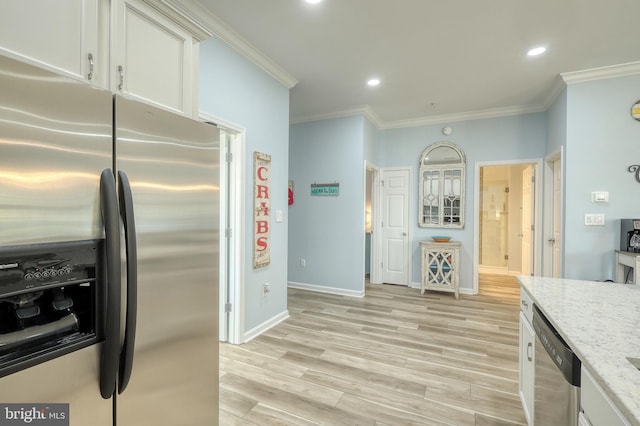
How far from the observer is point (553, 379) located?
1.23 m

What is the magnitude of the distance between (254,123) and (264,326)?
2150 millimetres

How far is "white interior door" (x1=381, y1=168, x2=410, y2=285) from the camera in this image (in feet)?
17.4

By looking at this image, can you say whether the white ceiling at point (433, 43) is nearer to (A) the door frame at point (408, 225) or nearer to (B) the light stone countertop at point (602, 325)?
(A) the door frame at point (408, 225)

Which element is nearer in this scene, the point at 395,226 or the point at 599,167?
the point at 599,167

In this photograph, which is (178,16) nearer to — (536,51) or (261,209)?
(261,209)

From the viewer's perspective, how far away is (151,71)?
4.63 feet

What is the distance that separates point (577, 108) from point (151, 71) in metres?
4.16

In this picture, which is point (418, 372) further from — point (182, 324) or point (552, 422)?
point (182, 324)

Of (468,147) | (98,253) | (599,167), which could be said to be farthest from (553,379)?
(468,147)

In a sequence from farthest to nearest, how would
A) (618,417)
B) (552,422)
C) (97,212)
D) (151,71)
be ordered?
1. (151,71)
2. (552,422)
3. (97,212)
4. (618,417)

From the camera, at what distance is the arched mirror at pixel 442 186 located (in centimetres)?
495

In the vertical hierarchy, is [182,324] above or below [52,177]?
below

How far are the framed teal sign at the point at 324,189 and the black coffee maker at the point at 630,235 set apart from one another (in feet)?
10.8

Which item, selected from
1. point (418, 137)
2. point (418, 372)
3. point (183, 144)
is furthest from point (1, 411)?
point (418, 137)
